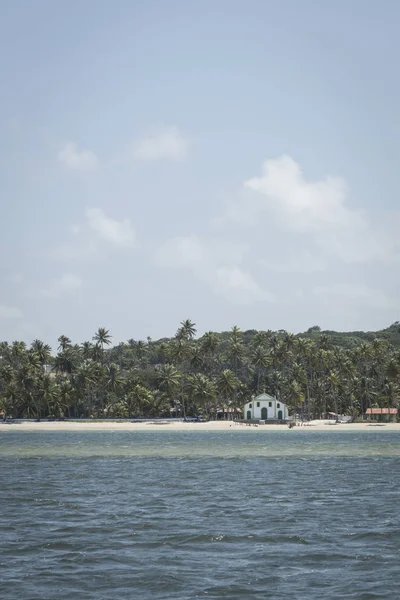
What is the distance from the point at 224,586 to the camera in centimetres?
1856

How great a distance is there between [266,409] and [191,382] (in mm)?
19351

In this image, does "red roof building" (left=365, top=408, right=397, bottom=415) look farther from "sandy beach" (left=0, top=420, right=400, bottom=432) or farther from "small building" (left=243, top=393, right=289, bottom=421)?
"small building" (left=243, top=393, right=289, bottom=421)

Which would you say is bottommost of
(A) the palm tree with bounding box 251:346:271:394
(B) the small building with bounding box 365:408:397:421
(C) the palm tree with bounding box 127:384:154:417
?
(B) the small building with bounding box 365:408:397:421

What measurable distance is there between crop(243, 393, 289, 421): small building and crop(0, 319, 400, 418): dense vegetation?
9.87m

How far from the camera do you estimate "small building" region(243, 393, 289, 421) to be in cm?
16438

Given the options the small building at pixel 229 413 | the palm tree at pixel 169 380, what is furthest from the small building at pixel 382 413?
the palm tree at pixel 169 380

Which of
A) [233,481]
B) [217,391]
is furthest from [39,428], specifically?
[233,481]

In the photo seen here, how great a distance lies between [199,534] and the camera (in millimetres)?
25938

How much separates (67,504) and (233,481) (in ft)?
44.7

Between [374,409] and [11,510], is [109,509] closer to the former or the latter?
[11,510]

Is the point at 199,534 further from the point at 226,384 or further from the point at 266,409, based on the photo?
the point at 226,384

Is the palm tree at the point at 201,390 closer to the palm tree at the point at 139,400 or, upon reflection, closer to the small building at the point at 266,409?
the small building at the point at 266,409

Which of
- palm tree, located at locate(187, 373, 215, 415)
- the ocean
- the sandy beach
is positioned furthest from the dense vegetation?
the ocean

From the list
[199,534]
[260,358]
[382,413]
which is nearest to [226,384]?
[260,358]
